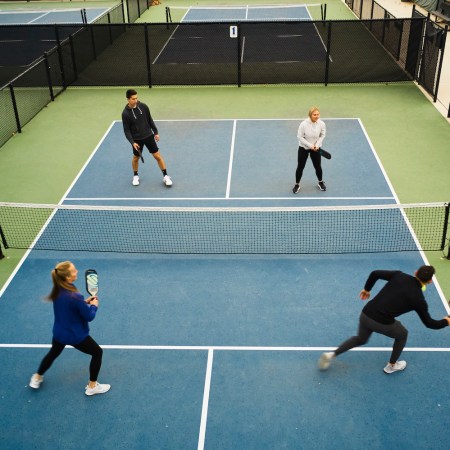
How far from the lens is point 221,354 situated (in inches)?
280

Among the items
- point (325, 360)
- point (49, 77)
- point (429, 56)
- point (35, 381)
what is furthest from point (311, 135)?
point (49, 77)

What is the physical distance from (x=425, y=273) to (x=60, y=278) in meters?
3.96

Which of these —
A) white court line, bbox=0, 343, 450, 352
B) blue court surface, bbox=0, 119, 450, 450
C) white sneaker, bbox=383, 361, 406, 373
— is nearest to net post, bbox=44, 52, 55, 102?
blue court surface, bbox=0, 119, 450, 450

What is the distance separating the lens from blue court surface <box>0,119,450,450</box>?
6.03m

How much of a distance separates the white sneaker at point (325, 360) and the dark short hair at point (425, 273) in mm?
1581

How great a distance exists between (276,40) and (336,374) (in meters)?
19.9

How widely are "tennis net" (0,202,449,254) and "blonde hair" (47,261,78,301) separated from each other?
3597 mm

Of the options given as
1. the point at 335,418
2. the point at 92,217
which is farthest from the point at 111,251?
the point at 335,418

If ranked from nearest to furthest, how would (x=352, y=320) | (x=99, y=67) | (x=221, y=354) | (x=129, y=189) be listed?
1. (x=221, y=354)
2. (x=352, y=320)
3. (x=129, y=189)
4. (x=99, y=67)

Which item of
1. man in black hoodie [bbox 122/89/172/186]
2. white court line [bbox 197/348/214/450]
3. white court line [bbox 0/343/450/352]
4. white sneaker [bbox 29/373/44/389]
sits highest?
man in black hoodie [bbox 122/89/172/186]

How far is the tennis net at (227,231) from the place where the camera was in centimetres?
934

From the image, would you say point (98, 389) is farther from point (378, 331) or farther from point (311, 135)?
point (311, 135)

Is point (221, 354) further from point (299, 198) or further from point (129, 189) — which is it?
point (129, 189)

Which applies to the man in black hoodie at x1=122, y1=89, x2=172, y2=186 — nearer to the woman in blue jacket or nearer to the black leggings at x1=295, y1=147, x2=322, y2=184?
the black leggings at x1=295, y1=147, x2=322, y2=184
